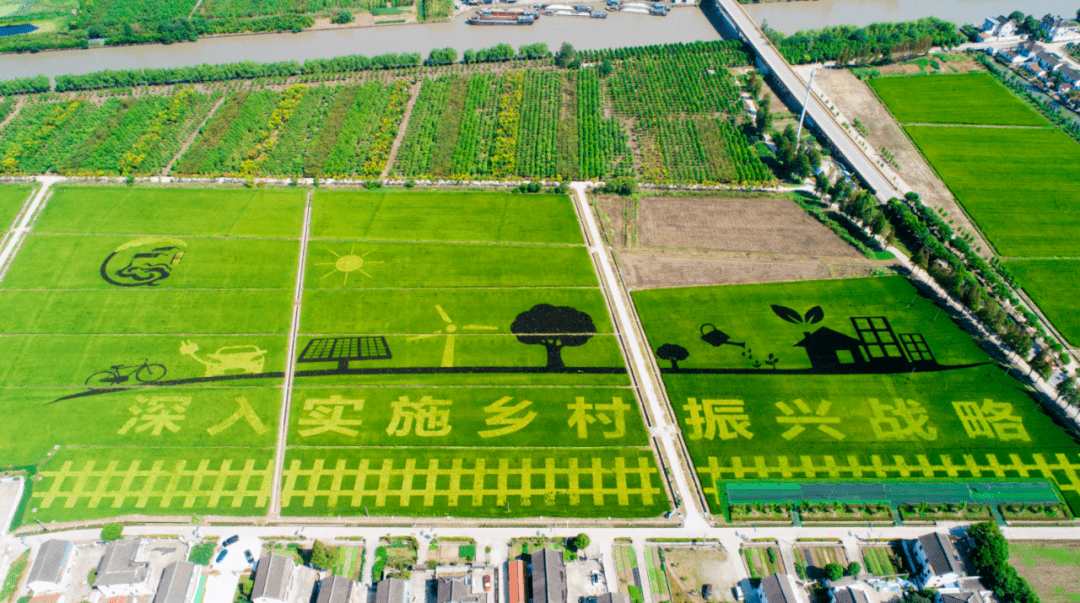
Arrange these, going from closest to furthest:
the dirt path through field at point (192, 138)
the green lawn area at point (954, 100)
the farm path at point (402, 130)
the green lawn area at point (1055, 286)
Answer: the green lawn area at point (1055, 286) < the dirt path through field at point (192, 138) < the farm path at point (402, 130) < the green lawn area at point (954, 100)

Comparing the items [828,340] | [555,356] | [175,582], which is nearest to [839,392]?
[828,340]

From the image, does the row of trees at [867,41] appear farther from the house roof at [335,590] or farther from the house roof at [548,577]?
the house roof at [335,590]

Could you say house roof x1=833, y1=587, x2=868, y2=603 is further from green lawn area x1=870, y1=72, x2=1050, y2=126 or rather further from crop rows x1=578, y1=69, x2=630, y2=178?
green lawn area x1=870, y1=72, x2=1050, y2=126

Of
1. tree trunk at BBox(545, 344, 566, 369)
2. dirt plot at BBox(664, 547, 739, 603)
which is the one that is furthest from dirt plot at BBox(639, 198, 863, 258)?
dirt plot at BBox(664, 547, 739, 603)

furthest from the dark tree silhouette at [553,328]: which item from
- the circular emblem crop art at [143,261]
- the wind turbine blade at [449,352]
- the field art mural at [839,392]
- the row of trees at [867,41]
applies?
the row of trees at [867,41]

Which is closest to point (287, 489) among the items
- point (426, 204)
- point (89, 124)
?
point (426, 204)

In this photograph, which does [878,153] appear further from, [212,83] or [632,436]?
[212,83]
